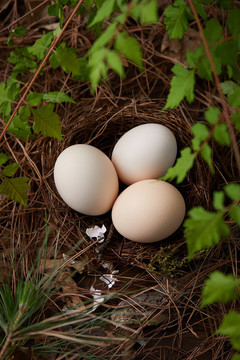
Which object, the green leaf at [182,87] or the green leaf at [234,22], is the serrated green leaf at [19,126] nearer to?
the green leaf at [182,87]

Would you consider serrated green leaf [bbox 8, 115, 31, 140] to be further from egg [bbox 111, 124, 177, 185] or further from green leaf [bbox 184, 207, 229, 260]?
A: green leaf [bbox 184, 207, 229, 260]

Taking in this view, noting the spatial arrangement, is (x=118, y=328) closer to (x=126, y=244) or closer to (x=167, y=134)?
(x=126, y=244)

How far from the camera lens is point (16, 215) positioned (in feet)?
3.79

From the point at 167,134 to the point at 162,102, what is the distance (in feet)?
0.53

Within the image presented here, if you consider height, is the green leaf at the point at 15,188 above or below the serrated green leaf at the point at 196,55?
below

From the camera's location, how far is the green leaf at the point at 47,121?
909 millimetres

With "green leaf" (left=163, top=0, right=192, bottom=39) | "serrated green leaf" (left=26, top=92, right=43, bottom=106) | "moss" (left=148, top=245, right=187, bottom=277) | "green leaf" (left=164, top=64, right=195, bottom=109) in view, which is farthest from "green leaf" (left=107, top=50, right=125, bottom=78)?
"moss" (left=148, top=245, right=187, bottom=277)

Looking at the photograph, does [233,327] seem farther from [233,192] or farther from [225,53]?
[225,53]

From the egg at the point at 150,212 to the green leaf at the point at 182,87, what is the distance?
28 cm

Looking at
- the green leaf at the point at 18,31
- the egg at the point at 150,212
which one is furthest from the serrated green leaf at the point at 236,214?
the green leaf at the point at 18,31

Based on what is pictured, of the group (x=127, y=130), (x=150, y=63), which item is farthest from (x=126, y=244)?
(x=150, y=63)

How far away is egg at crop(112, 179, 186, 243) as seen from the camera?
96cm

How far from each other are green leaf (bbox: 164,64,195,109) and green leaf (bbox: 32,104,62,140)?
0.29 m

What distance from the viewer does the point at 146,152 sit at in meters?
1.02
